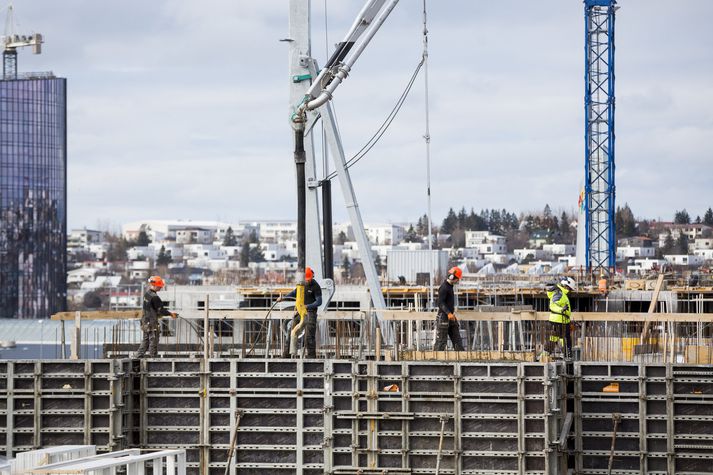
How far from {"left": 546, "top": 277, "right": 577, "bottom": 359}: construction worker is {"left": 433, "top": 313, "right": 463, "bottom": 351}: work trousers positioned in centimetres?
217

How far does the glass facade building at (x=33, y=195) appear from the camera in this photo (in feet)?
529

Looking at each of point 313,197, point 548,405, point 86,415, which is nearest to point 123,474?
point 86,415

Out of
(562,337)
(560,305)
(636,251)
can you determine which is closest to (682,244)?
(636,251)

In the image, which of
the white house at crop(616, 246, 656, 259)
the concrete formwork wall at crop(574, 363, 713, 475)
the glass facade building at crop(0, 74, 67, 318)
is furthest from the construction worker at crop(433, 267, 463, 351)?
the white house at crop(616, 246, 656, 259)

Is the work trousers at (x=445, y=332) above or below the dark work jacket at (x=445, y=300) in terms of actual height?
below

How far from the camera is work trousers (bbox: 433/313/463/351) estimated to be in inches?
1190

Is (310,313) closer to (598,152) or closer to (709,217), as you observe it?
(598,152)

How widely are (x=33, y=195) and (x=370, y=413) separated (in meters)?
143

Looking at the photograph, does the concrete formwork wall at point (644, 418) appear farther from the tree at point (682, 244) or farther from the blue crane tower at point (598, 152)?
the tree at point (682, 244)

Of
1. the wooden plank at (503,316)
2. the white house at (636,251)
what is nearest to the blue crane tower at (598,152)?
the wooden plank at (503,316)

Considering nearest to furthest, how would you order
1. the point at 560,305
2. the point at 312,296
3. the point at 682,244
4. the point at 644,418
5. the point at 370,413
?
1. the point at 370,413
2. the point at 644,418
3. the point at 560,305
4. the point at 312,296
5. the point at 682,244

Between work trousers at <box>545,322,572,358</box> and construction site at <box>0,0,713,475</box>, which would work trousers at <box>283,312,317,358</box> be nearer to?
construction site at <box>0,0,713,475</box>

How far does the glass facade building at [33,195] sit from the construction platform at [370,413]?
136 meters

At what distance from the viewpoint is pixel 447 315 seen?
98.9 feet
